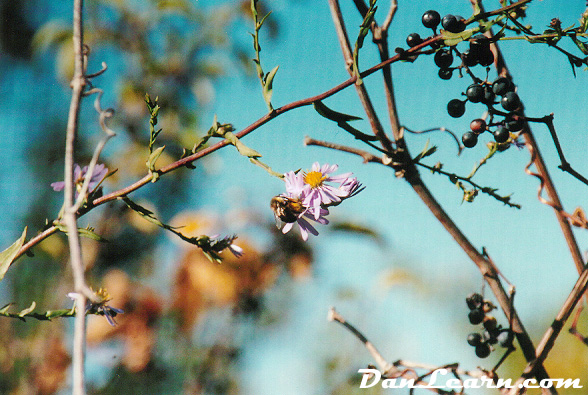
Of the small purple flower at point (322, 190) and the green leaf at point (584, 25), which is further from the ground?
the green leaf at point (584, 25)

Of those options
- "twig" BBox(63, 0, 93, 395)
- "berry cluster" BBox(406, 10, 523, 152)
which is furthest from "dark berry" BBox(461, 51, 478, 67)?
"twig" BBox(63, 0, 93, 395)

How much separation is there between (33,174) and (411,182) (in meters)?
1.77

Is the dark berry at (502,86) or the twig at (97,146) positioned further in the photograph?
the dark berry at (502,86)

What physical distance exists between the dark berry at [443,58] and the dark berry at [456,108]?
3 cm

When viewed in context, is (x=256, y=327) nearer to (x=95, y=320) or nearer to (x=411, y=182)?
(x=95, y=320)

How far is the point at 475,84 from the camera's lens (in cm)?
30

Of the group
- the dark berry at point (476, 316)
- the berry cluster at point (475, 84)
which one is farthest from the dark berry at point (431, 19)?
the dark berry at point (476, 316)

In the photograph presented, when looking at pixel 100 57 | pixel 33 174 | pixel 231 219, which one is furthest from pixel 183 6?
pixel 33 174

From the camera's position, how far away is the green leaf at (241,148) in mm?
244

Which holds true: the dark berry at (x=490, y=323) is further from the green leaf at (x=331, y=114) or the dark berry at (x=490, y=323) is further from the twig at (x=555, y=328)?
the green leaf at (x=331, y=114)

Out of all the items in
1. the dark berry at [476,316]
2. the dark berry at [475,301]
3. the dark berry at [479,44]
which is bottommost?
the dark berry at [476,316]

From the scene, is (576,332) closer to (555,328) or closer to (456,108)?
(555,328)

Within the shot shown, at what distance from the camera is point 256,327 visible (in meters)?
1.47

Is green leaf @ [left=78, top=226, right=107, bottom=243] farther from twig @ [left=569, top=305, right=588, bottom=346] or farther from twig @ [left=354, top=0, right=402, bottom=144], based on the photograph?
twig @ [left=569, top=305, right=588, bottom=346]
